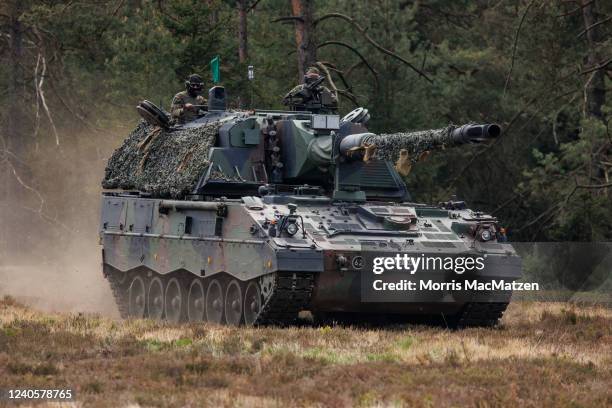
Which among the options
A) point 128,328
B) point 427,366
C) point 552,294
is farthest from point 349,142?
point 552,294

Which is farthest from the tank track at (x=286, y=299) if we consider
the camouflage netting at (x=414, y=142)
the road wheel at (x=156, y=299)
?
the road wheel at (x=156, y=299)

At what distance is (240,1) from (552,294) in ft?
33.3

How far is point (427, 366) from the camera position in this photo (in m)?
14.2

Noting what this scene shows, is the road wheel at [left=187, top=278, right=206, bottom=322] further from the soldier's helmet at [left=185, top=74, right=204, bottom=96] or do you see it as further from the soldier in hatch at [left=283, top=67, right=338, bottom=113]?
the soldier's helmet at [left=185, top=74, right=204, bottom=96]

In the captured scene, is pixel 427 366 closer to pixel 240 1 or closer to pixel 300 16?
pixel 300 16

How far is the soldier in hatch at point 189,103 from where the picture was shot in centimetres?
2281

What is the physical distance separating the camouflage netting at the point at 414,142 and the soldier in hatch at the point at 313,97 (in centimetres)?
350

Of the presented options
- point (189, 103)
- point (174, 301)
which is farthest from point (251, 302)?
point (189, 103)

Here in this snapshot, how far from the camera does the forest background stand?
3112cm

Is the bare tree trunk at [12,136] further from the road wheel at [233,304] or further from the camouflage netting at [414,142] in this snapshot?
the camouflage netting at [414,142]

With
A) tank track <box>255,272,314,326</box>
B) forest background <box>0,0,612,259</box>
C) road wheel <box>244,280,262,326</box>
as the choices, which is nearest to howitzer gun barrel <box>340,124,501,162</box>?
tank track <box>255,272,314,326</box>

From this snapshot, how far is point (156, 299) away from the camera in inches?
866

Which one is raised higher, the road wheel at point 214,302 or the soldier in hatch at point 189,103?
the soldier in hatch at point 189,103

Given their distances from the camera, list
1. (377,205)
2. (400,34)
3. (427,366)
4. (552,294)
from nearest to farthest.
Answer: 1. (427,366)
2. (377,205)
3. (552,294)
4. (400,34)
